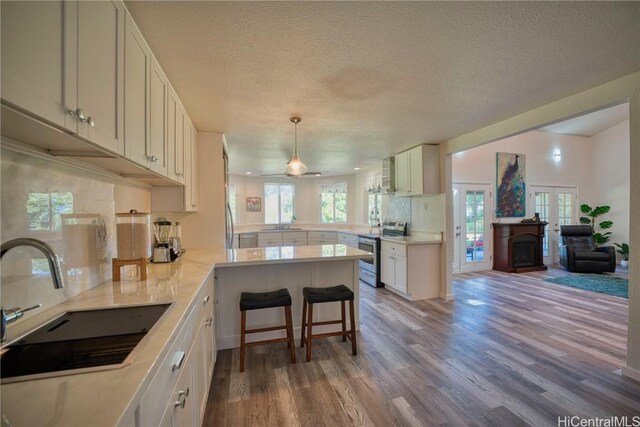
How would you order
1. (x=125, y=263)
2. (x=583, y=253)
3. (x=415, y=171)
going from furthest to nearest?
(x=583, y=253), (x=415, y=171), (x=125, y=263)

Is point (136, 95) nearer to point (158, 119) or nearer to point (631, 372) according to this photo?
point (158, 119)

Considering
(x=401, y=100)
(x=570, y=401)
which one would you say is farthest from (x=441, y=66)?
(x=570, y=401)

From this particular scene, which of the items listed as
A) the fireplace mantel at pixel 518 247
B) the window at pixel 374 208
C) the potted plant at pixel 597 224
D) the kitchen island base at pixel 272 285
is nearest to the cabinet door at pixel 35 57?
the kitchen island base at pixel 272 285

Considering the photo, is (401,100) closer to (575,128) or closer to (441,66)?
(441,66)

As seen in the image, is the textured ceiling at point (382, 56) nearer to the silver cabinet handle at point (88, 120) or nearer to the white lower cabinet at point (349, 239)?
the silver cabinet handle at point (88, 120)

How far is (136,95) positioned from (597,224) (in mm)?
9492

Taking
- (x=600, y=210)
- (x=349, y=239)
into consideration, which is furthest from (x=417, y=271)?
(x=600, y=210)

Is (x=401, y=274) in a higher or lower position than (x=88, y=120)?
lower

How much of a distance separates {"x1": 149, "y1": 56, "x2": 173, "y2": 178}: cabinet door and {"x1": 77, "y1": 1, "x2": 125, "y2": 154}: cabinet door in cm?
40

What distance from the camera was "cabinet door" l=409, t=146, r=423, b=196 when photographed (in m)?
4.07

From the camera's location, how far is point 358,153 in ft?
15.0

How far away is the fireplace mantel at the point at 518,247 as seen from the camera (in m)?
5.78

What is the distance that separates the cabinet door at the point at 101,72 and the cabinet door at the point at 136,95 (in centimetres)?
7

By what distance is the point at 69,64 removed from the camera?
2.81 ft
